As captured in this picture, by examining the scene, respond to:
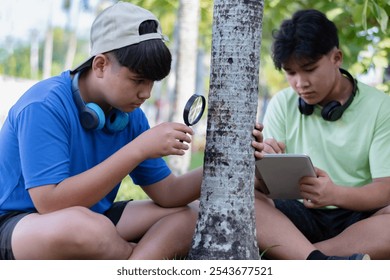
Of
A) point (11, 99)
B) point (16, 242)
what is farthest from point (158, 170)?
point (11, 99)

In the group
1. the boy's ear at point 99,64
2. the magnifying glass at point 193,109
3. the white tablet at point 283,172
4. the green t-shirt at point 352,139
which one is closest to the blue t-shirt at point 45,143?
the boy's ear at point 99,64

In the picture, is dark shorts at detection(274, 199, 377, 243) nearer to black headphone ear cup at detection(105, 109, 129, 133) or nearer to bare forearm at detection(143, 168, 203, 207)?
bare forearm at detection(143, 168, 203, 207)

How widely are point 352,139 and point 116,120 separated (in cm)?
138

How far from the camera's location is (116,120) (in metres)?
3.38

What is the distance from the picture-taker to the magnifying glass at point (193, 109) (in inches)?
120

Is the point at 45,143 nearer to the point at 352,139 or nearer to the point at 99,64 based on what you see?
the point at 99,64

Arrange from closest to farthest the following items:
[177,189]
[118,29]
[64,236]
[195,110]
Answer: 1. [64,236]
2. [195,110]
3. [118,29]
4. [177,189]

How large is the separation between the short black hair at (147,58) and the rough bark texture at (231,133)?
0.70ft

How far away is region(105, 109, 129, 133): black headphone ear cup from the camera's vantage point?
3387mm

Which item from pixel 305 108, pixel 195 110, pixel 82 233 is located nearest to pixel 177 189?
pixel 195 110

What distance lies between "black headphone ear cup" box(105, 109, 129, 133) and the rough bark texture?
0.44 metres

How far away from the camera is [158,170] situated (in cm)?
365

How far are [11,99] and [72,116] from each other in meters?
17.7

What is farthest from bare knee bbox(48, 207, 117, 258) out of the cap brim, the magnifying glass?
the cap brim
